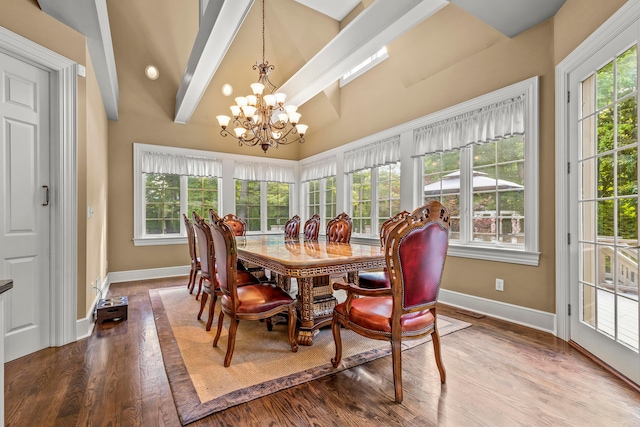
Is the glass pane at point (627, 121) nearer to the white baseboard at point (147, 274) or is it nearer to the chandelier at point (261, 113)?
the chandelier at point (261, 113)

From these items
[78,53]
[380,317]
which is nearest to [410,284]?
[380,317]

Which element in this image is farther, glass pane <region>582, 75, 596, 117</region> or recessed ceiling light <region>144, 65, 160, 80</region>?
recessed ceiling light <region>144, 65, 160, 80</region>

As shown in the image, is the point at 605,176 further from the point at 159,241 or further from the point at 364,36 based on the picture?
the point at 159,241

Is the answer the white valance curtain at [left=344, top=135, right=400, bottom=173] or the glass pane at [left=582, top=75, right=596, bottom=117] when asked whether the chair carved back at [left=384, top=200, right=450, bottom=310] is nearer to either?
the glass pane at [left=582, top=75, right=596, bottom=117]

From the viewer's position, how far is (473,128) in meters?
→ 3.29

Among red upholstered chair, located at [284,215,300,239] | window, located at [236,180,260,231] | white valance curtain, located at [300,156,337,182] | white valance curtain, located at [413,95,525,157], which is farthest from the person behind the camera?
window, located at [236,180,260,231]

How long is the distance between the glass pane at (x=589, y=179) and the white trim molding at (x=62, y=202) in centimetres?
418

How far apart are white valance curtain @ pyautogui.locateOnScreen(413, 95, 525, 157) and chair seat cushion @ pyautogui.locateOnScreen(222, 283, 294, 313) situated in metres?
2.62

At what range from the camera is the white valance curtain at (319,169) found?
222 inches

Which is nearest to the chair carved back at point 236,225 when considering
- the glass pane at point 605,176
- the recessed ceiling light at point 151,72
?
the recessed ceiling light at point 151,72

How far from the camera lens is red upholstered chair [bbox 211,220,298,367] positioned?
211cm

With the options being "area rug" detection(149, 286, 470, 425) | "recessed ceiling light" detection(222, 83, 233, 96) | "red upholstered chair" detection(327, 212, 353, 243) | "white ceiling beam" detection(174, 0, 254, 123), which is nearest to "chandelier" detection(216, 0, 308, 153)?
"white ceiling beam" detection(174, 0, 254, 123)

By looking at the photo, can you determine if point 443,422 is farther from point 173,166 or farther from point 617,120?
point 173,166

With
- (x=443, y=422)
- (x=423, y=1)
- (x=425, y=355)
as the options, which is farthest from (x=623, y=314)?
(x=423, y=1)
